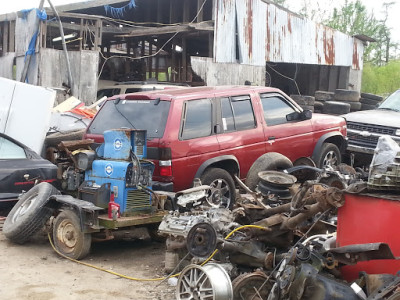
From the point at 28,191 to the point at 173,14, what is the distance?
1267cm

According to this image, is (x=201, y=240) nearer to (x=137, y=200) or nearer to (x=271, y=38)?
(x=137, y=200)

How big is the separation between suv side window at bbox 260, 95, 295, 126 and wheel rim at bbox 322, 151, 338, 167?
3.66 feet

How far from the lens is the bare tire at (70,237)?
6.19m

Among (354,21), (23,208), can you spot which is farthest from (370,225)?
(354,21)

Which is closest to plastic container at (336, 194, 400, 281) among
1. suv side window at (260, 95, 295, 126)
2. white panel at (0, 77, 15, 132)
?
suv side window at (260, 95, 295, 126)

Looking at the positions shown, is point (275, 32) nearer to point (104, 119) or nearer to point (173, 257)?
point (104, 119)

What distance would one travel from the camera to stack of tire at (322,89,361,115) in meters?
14.3

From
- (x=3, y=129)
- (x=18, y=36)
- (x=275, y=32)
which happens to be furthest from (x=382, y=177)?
(x=275, y=32)

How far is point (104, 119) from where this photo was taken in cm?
782

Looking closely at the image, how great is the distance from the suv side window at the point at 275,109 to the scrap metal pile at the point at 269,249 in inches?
78.7

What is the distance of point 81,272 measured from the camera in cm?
588

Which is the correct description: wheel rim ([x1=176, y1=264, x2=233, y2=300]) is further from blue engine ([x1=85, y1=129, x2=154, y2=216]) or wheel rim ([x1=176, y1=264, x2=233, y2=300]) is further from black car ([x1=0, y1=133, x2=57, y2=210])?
black car ([x1=0, y1=133, x2=57, y2=210])

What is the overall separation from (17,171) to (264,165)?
11.5ft

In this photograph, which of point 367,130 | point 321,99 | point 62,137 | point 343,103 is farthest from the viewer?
point 321,99
